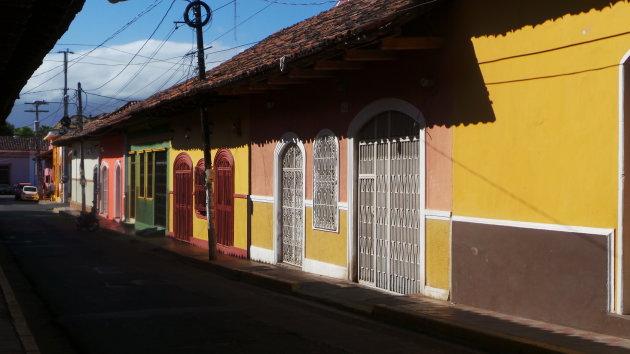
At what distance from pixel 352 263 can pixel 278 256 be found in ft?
10.7

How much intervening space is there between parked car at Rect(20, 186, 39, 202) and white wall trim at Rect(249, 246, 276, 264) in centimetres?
4432

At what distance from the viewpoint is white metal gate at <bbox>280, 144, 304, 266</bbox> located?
48.9ft

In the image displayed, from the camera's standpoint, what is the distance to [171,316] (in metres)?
9.77

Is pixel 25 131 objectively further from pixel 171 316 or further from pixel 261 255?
pixel 171 316

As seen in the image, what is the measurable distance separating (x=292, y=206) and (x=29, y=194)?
153 ft

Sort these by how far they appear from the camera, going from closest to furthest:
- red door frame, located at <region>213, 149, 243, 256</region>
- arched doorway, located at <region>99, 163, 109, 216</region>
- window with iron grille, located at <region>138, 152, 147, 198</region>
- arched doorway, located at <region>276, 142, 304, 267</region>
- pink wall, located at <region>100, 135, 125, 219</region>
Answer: arched doorway, located at <region>276, 142, 304, 267</region>
red door frame, located at <region>213, 149, 243, 256</region>
window with iron grille, located at <region>138, 152, 147, 198</region>
pink wall, located at <region>100, 135, 125, 219</region>
arched doorway, located at <region>99, 163, 109, 216</region>

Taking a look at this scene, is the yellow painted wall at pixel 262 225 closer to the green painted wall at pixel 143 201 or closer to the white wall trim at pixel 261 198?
the white wall trim at pixel 261 198

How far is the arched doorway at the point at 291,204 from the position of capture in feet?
48.9

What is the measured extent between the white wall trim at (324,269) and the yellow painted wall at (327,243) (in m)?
0.06

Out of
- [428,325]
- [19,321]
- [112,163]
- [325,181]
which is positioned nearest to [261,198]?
[325,181]

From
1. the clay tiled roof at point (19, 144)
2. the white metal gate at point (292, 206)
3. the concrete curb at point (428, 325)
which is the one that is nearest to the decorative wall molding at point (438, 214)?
the concrete curb at point (428, 325)

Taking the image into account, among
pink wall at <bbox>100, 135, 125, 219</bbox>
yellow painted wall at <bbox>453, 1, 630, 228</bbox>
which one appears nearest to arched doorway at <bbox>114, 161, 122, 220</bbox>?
pink wall at <bbox>100, 135, 125, 219</bbox>

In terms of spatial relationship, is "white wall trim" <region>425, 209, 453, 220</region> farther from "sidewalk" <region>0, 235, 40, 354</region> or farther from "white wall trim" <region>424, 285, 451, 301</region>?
"sidewalk" <region>0, 235, 40, 354</region>

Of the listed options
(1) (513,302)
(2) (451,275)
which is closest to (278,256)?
(2) (451,275)
